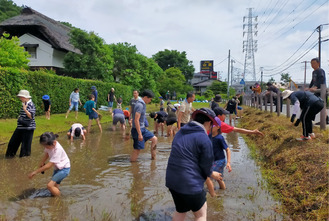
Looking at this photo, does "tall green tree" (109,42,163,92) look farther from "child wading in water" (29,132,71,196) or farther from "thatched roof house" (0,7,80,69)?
"child wading in water" (29,132,71,196)

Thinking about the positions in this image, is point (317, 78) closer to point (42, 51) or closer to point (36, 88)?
point (36, 88)

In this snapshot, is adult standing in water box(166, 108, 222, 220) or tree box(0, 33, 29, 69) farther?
tree box(0, 33, 29, 69)

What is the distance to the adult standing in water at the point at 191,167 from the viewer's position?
3.13 metres

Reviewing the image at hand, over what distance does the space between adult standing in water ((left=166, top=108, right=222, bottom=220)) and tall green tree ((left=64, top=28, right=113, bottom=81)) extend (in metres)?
27.1

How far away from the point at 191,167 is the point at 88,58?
90.7 feet

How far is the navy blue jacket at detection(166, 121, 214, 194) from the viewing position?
10.3ft

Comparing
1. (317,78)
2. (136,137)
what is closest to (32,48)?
(136,137)

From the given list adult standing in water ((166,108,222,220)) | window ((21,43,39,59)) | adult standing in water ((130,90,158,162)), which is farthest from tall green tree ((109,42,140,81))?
adult standing in water ((166,108,222,220))

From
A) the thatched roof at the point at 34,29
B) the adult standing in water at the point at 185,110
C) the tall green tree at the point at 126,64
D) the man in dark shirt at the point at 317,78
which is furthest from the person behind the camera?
the tall green tree at the point at 126,64

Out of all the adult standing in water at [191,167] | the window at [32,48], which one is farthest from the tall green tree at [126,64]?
the adult standing in water at [191,167]

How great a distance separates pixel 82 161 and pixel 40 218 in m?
3.77

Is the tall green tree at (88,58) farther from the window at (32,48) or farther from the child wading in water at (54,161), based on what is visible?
the child wading in water at (54,161)

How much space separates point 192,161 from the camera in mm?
3170

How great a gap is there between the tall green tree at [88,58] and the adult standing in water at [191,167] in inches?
1068
